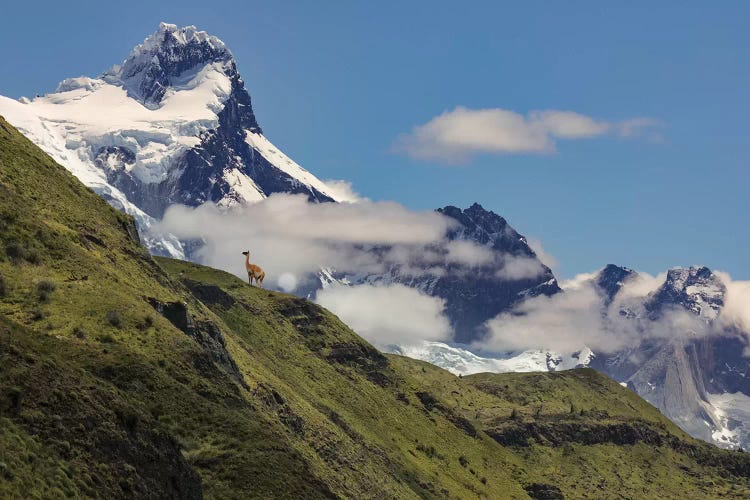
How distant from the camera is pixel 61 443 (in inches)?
2872

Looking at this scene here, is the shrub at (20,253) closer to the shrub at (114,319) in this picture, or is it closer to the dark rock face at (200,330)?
the shrub at (114,319)

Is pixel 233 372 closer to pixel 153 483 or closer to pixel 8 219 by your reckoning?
pixel 8 219

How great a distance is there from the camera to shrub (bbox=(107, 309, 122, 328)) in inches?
4744

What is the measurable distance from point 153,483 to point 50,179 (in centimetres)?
9577

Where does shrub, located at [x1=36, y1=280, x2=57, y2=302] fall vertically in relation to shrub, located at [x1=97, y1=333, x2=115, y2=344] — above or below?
above

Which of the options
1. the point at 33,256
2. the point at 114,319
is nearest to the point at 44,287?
the point at 33,256

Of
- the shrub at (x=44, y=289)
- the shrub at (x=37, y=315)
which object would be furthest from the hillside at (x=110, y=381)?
the shrub at (x=44, y=289)

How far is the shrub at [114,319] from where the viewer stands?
120500 mm

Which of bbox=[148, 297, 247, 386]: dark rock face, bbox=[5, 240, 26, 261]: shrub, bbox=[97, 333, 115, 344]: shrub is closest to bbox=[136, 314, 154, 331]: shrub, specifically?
bbox=[97, 333, 115, 344]: shrub

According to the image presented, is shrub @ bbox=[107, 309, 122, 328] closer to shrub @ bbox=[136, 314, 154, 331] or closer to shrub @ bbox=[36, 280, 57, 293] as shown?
shrub @ bbox=[136, 314, 154, 331]

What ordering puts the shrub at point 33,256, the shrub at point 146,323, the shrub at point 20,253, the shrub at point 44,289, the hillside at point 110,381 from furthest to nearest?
the shrub at point 33,256 < the shrub at point 146,323 < the shrub at point 20,253 < the shrub at point 44,289 < the hillside at point 110,381

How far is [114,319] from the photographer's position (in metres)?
121

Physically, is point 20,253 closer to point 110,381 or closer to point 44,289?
point 44,289

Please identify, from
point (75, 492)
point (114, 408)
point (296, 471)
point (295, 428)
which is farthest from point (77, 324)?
point (295, 428)
